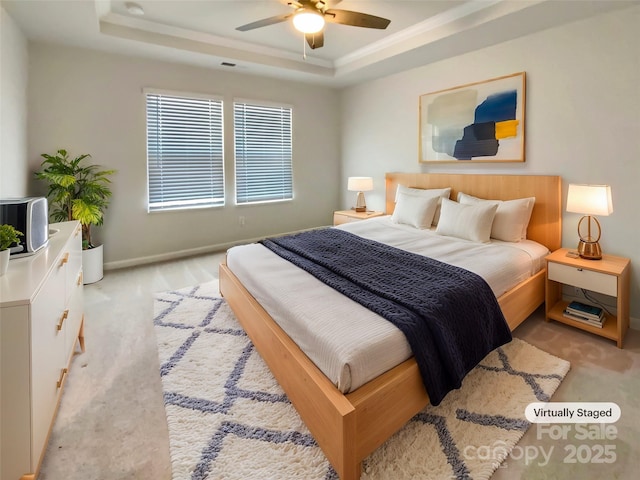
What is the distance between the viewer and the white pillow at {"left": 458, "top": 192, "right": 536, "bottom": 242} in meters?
2.97

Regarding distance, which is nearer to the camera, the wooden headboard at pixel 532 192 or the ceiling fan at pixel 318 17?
the ceiling fan at pixel 318 17

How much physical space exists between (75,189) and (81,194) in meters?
0.10

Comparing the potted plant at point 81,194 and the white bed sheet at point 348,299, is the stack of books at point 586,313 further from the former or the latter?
the potted plant at point 81,194

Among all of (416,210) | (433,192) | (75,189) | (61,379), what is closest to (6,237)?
(61,379)

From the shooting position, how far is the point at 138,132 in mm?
3986

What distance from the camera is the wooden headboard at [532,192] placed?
9.76 ft

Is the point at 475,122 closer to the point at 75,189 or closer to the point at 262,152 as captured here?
the point at 262,152

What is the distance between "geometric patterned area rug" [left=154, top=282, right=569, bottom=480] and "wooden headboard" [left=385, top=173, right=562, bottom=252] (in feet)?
4.09

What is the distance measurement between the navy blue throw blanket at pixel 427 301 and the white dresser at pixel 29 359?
1.27 metres

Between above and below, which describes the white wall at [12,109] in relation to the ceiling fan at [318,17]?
below

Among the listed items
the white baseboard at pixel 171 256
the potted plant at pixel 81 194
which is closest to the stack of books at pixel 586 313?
the white baseboard at pixel 171 256

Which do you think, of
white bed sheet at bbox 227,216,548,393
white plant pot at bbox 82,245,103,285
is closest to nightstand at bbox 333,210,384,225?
white bed sheet at bbox 227,216,548,393

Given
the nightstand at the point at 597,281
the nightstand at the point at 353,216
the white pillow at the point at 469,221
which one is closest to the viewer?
the nightstand at the point at 597,281

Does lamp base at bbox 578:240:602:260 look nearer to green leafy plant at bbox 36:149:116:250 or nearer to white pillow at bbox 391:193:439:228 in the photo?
white pillow at bbox 391:193:439:228
